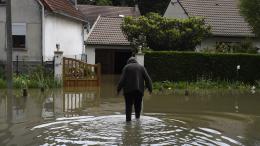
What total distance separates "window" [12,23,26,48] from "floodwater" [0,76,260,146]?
9674 mm

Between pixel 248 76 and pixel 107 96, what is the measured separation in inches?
382

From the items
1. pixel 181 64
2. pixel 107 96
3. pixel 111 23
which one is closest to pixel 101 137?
pixel 107 96

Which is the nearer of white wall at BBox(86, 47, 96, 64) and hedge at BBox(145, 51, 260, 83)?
hedge at BBox(145, 51, 260, 83)

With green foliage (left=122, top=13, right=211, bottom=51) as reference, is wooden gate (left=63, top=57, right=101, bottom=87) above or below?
below

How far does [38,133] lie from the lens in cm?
1236

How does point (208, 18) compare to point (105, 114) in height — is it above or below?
above

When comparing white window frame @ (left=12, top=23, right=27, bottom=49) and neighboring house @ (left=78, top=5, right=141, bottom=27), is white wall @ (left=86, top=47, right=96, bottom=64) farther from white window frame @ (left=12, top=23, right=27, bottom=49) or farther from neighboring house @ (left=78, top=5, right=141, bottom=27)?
neighboring house @ (left=78, top=5, right=141, bottom=27)

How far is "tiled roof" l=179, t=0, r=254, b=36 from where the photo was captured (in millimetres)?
37781

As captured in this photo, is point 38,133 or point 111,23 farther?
point 111,23

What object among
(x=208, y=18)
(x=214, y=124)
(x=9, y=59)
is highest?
(x=208, y=18)

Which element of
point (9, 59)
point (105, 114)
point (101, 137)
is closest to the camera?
point (101, 137)

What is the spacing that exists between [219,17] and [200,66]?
37.5 ft

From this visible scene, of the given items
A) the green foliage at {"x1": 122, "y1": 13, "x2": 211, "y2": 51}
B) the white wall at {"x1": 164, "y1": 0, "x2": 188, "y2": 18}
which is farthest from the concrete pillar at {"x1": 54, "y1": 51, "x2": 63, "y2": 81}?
the white wall at {"x1": 164, "y1": 0, "x2": 188, "y2": 18}

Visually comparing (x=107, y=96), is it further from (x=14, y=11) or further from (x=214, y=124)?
(x=14, y=11)
